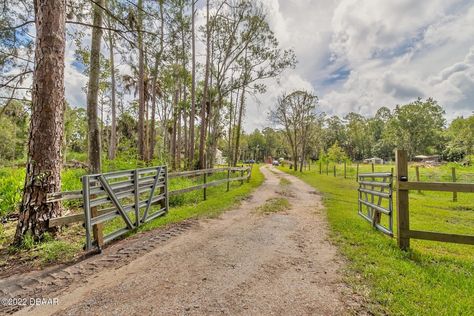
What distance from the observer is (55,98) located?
4336mm

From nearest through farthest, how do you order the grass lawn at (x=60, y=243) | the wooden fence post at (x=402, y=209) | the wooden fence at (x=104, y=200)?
1. the grass lawn at (x=60, y=243)
2. the wooden fence at (x=104, y=200)
3. the wooden fence post at (x=402, y=209)

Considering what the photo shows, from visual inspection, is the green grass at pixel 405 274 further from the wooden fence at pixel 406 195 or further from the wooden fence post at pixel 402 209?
the wooden fence at pixel 406 195

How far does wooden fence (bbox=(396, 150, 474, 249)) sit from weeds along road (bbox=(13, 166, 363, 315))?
1250 millimetres

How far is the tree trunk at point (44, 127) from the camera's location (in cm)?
412

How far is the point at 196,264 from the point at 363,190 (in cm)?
508

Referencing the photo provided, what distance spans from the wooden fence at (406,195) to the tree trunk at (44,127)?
6209 mm

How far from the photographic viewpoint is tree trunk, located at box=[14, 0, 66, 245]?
4.12m

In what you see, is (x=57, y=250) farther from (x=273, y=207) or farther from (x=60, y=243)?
(x=273, y=207)

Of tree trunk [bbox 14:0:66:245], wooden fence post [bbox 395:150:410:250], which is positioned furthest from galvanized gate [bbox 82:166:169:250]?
wooden fence post [bbox 395:150:410:250]

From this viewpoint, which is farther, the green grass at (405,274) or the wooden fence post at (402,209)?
→ the wooden fence post at (402,209)

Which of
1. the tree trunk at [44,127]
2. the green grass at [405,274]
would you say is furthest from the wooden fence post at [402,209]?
the tree trunk at [44,127]

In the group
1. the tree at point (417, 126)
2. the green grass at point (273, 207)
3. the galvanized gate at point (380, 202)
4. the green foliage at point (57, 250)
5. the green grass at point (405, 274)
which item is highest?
the tree at point (417, 126)

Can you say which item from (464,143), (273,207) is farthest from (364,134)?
(273,207)

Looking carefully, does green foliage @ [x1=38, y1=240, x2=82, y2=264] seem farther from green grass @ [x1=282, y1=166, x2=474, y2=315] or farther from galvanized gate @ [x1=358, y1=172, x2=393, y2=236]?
galvanized gate @ [x1=358, y1=172, x2=393, y2=236]
